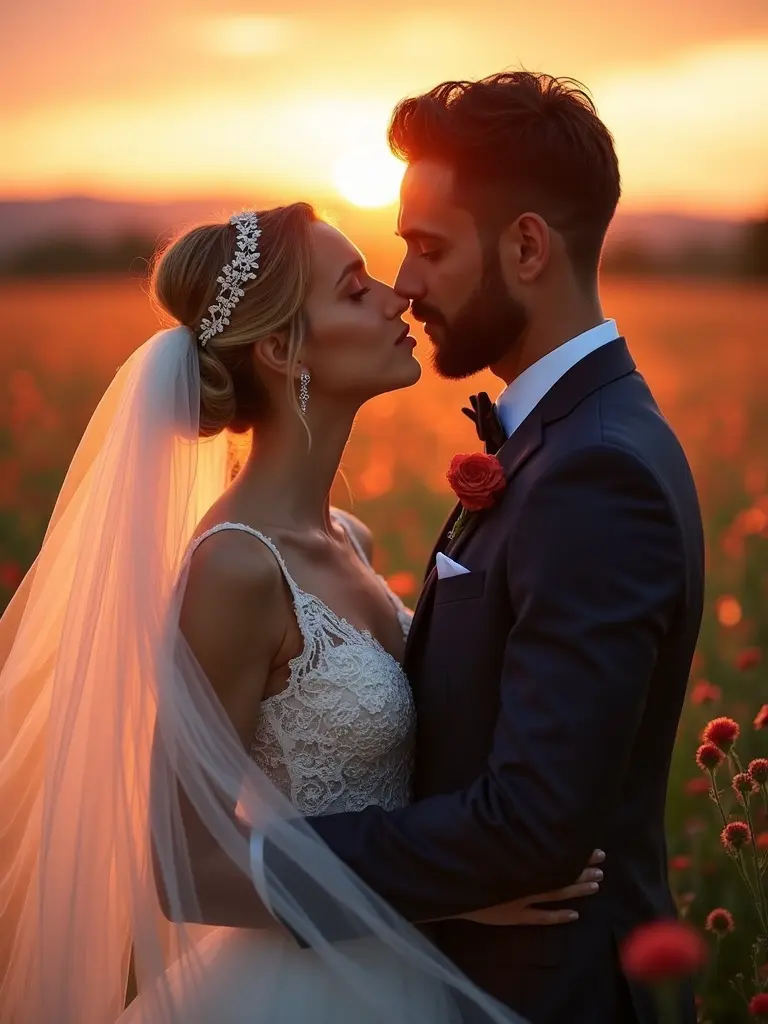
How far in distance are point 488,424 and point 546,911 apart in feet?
3.89

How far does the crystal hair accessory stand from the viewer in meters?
3.21

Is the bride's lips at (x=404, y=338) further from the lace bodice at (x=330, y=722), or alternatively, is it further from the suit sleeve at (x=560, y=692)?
the suit sleeve at (x=560, y=692)

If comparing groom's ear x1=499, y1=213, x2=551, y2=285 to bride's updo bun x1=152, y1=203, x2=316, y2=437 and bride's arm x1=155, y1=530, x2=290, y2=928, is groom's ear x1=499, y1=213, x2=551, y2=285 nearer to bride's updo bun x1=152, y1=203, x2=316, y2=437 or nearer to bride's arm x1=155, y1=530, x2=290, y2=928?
bride's updo bun x1=152, y1=203, x2=316, y2=437

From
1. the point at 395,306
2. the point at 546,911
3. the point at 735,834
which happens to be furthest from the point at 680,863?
the point at 395,306

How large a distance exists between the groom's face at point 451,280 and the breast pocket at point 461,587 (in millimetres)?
612

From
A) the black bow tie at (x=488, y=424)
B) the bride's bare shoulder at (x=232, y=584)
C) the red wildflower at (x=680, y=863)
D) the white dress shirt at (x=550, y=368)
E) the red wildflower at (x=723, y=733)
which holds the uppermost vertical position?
the white dress shirt at (x=550, y=368)

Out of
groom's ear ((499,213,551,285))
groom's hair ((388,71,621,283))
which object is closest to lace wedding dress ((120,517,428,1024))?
groom's ear ((499,213,551,285))

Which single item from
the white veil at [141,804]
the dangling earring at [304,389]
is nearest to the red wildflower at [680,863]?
the white veil at [141,804]

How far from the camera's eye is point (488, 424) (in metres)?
3.04

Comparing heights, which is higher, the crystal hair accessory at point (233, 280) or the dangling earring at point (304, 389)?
the crystal hair accessory at point (233, 280)

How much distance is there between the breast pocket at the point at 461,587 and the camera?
105 inches

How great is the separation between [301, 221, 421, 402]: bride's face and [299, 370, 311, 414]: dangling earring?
1.1 inches

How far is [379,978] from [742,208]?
6201 millimetres

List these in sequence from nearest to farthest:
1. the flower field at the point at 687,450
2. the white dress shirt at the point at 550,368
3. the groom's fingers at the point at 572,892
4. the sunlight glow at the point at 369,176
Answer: the groom's fingers at the point at 572,892, the white dress shirt at the point at 550,368, the sunlight glow at the point at 369,176, the flower field at the point at 687,450
